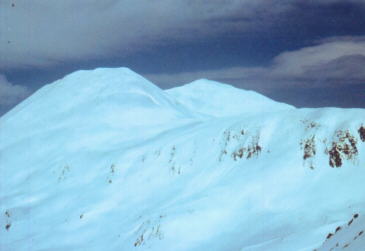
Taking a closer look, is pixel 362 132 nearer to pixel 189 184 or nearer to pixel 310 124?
pixel 310 124

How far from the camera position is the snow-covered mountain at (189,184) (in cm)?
1308

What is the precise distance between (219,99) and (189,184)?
105 feet

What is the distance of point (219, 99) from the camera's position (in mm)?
48656

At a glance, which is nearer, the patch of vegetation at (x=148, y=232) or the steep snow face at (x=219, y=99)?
the patch of vegetation at (x=148, y=232)

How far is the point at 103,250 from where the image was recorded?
14133 mm

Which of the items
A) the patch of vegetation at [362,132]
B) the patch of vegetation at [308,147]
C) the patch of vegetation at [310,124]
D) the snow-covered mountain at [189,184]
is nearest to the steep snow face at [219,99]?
the snow-covered mountain at [189,184]

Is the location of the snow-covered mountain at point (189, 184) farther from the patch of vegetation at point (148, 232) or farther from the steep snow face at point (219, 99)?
the steep snow face at point (219, 99)

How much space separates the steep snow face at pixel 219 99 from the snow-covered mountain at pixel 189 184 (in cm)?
1758

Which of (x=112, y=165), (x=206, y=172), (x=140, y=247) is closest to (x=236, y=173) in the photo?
(x=206, y=172)

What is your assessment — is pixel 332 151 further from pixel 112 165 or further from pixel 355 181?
pixel 112 165

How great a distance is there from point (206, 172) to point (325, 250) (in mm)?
9690

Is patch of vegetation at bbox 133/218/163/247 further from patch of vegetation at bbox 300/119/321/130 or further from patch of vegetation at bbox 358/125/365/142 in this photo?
patch of vegetation at bbox 358/125/365/142

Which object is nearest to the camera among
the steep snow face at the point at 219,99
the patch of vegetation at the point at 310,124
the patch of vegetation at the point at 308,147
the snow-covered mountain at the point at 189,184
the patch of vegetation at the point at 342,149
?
the snow-covered mountain at the point at 189,184

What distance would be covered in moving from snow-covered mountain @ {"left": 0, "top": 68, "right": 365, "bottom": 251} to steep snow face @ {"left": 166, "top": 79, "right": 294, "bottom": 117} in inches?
692
